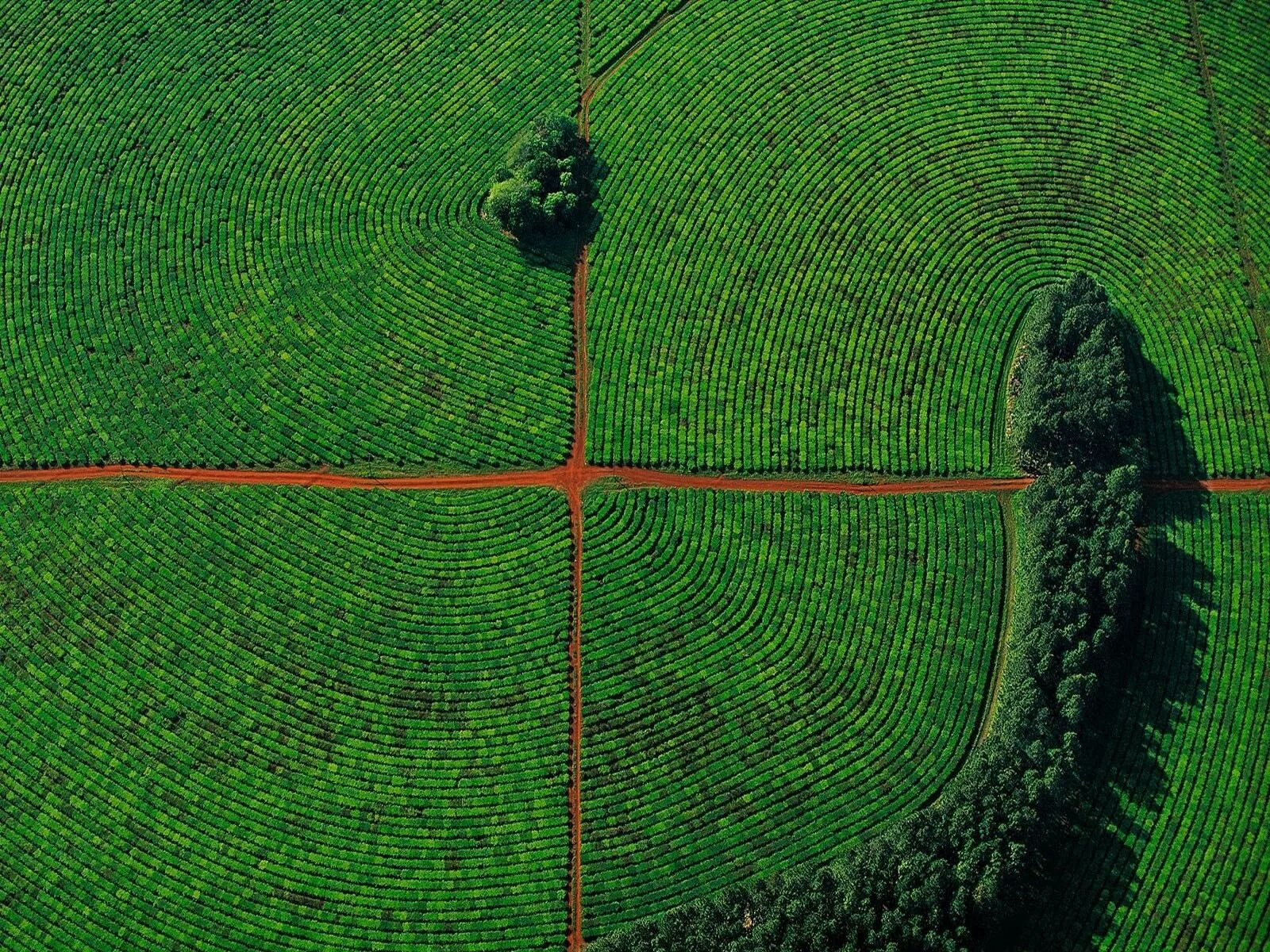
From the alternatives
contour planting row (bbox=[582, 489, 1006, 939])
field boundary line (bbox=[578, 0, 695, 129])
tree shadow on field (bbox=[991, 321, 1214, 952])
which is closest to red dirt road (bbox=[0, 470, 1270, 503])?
contour planting row (bbox=[582, 489, 1006, 939])

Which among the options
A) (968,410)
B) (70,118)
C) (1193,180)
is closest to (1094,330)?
(968,410)

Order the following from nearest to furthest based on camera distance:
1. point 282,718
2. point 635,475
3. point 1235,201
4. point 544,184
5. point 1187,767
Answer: point 1187,767, point 282,718, point 635,475, point 544,184, point 1235,201

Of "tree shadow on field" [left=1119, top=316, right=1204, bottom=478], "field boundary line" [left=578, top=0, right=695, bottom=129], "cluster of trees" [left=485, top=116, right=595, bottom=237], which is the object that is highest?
"field boundary line" [left=578, top=0, right=695, bottom=129]

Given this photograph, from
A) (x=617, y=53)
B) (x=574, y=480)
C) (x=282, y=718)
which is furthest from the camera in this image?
(x=617, y=53)

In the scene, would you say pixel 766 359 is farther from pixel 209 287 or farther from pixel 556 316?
pixel 209 287

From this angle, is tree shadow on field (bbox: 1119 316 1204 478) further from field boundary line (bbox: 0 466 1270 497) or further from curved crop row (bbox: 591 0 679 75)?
curved crop row (bbox: 591 0 679 75)

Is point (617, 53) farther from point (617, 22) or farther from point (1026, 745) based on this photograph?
point (1026, 745)

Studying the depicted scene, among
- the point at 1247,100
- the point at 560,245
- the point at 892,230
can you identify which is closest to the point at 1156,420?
the point at 892,230
